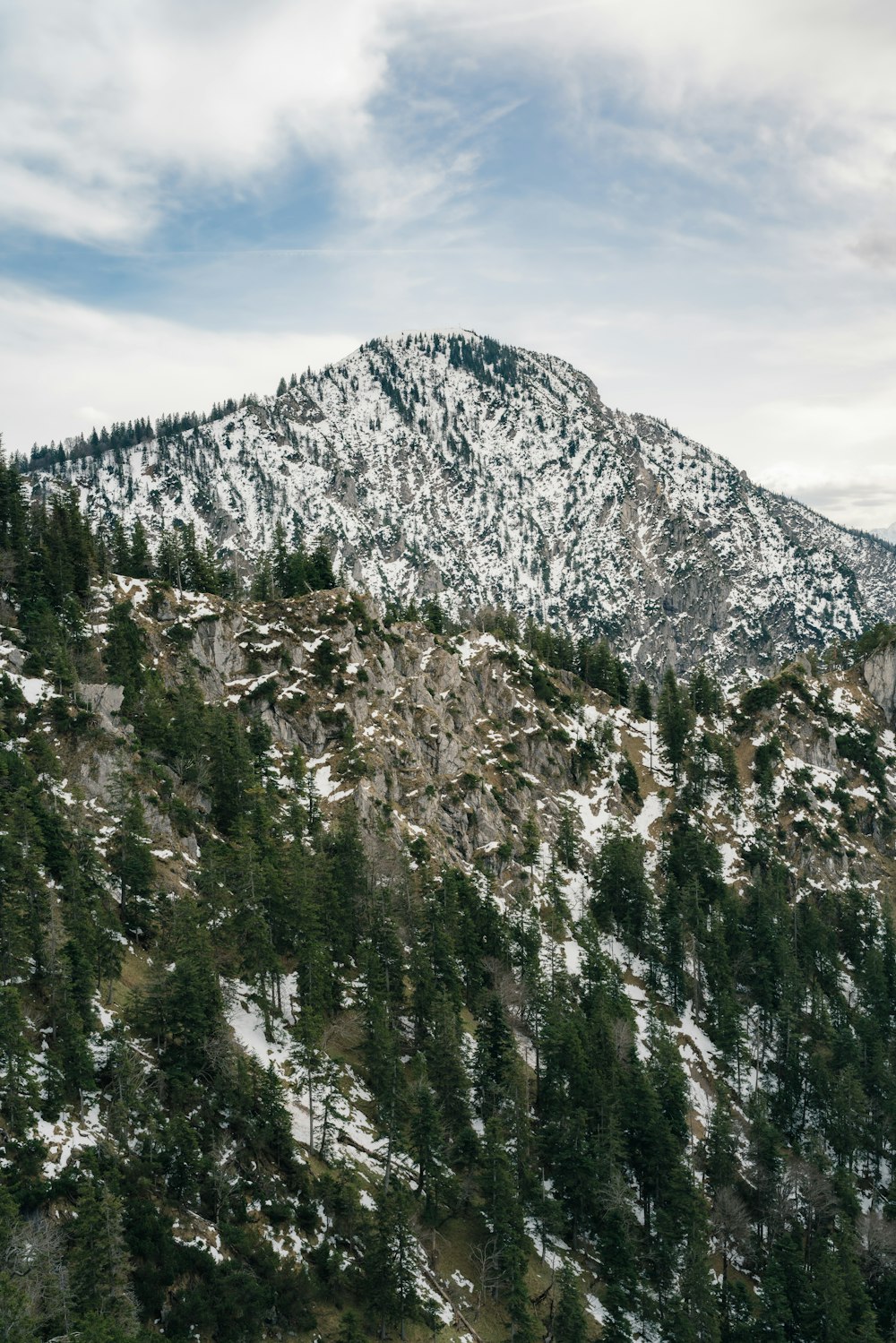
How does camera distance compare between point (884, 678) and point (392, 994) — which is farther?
point (884, 678)

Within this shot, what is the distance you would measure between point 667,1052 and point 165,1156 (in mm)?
52127

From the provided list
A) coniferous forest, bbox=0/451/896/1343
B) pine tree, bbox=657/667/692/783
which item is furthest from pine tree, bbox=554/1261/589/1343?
pine tree, bbox=657/667/692/783

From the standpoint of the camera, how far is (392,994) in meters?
71.9

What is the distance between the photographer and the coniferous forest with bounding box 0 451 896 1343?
43000 mm

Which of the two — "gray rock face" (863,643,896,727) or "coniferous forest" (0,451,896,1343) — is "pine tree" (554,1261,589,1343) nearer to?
"coniferous forest" (0,451,896,1343)

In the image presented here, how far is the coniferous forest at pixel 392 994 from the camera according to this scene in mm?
43000

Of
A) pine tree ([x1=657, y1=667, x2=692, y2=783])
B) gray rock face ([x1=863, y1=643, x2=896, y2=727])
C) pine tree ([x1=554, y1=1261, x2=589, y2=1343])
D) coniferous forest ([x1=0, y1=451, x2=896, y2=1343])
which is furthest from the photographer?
gray rock face ([x1=863, y1=643, x2=896, y2=727])

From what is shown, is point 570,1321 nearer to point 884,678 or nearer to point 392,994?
point 392,994

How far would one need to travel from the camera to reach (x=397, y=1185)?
2090 inches

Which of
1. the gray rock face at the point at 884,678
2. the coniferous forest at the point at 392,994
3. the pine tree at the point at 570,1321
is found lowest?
the pine tree at the point at 570,1321

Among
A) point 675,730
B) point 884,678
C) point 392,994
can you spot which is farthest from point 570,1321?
point 884,678

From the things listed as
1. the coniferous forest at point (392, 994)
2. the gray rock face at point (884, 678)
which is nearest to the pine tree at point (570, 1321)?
the coniferous forest at point (392, 994)

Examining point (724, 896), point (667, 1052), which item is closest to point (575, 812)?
point (724, 896)

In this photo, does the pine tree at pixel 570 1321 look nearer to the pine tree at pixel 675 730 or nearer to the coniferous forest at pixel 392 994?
the coniferous forest at pixel 392 994
